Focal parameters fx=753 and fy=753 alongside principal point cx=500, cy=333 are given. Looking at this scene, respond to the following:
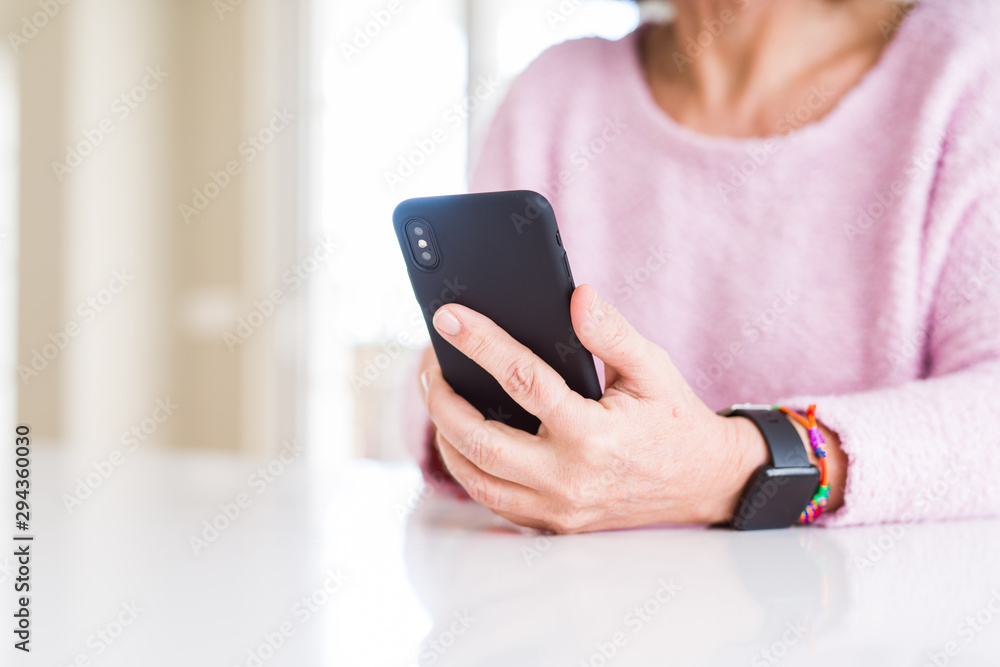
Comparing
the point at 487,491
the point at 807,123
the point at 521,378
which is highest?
the point at 807,123

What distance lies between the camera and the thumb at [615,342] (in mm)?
538

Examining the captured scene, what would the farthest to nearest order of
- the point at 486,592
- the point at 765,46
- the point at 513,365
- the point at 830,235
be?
the point at 765,46 < the point at 830,235 < the point at 513,365 < the point at 486,592

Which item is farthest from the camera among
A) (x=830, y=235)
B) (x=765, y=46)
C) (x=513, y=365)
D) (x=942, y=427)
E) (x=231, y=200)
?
(x=231, y=200)

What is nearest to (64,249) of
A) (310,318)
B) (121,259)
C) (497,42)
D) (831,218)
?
(121,259)

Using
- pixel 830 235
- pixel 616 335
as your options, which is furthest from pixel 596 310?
pixel 830 235

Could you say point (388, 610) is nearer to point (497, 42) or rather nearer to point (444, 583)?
point (444, 583)

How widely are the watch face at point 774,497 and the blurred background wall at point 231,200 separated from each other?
2.69 metres

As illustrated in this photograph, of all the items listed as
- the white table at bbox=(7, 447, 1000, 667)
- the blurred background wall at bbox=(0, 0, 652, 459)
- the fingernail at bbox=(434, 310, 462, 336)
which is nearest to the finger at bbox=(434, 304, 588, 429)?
the fingernail at bbox=(434, 310, 462, 336)

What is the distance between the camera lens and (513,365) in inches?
22.3

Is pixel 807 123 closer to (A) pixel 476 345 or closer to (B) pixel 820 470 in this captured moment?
(B) pixel 820 470

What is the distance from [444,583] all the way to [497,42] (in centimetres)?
312

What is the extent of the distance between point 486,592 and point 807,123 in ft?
2.68

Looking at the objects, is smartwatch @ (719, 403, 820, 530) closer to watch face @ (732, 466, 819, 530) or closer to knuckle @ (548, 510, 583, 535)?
watch face @ (732, 466, 819, 530)

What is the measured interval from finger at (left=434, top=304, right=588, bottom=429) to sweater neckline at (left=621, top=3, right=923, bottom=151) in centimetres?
59
